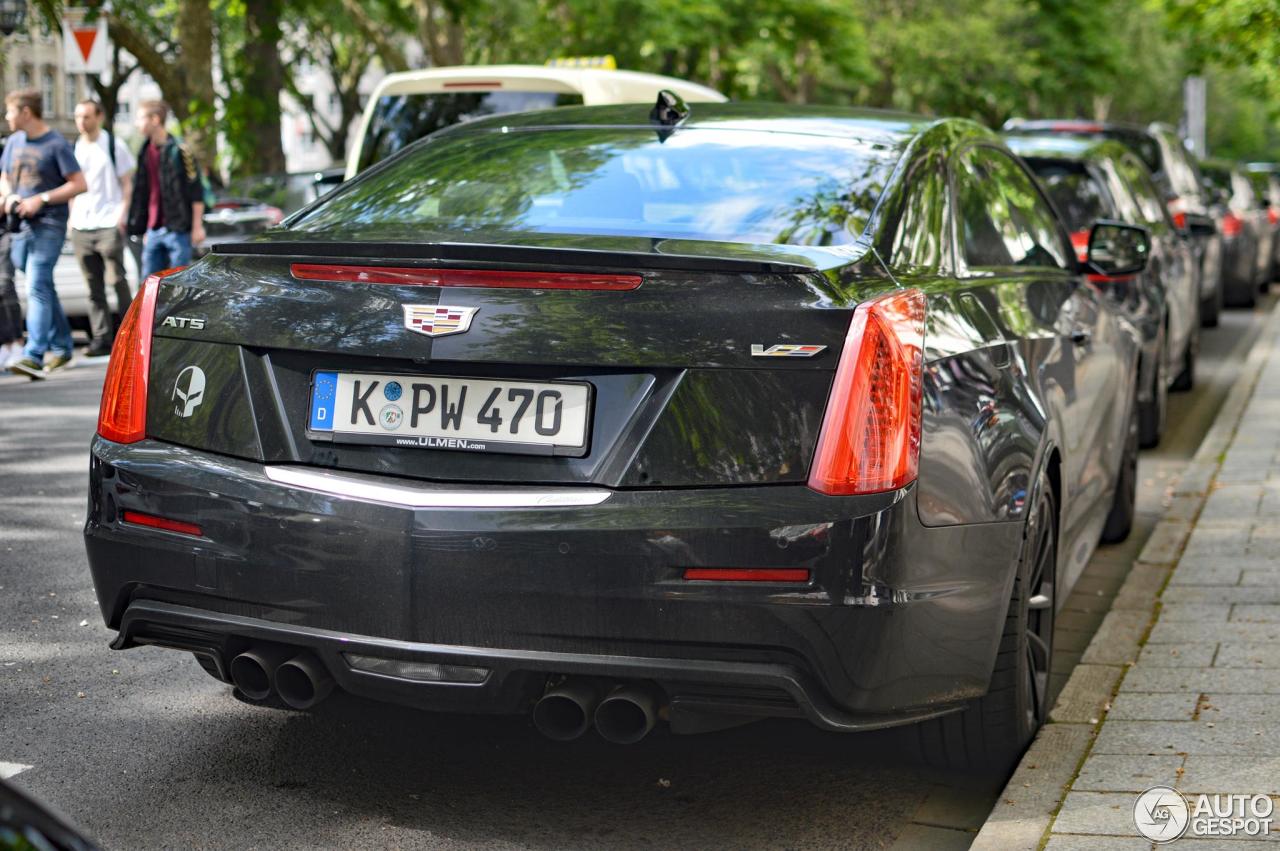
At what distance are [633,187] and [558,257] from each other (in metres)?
0.85

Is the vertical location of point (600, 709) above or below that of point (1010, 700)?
above

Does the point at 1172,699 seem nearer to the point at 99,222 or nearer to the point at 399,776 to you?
the point at 399,776

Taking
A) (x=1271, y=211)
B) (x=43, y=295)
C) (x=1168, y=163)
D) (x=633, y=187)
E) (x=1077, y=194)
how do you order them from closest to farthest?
(x=633, y=187) → (x=1077, y=194) → (x=43, y=295) → (x=1168, y=163) → (x=1271, y=211)

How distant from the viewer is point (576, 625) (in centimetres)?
341

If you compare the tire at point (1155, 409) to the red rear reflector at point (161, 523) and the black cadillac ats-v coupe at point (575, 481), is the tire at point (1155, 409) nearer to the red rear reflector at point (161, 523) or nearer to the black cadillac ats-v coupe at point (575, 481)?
the black cadillac ats-v coupe at point (575, 481)

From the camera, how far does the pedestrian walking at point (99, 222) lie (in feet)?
43.3

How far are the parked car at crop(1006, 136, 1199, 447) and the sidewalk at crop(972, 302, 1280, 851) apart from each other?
1.78 metres

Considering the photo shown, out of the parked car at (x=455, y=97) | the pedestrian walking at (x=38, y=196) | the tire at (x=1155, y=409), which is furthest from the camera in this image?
the pedestrian walking at (x=38, y=196)

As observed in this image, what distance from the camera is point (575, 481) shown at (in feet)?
11.2

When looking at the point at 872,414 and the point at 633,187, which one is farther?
the point at 633,187

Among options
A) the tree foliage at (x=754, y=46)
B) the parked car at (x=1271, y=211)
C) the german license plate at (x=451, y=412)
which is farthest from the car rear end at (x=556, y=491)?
the parked car at (x=1271, y=211)

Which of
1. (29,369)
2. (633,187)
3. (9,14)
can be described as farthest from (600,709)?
(9,14)

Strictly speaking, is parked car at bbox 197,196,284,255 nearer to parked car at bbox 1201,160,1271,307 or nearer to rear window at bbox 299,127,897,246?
parked car at bbox 1201,160,1271,307

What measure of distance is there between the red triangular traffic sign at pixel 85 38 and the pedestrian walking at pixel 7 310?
562 centimetres
